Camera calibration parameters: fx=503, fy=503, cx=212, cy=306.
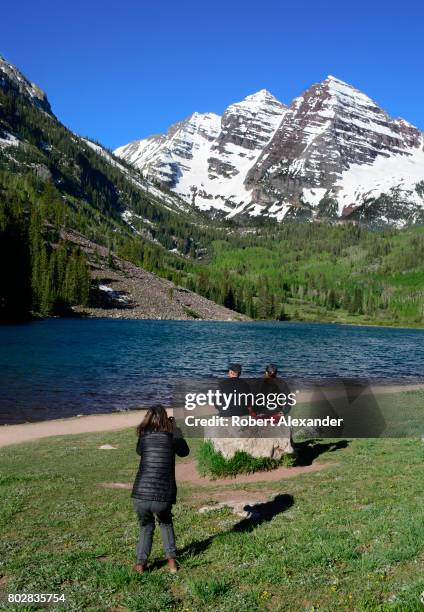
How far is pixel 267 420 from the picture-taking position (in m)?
20.5

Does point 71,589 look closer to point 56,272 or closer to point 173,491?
point 173,491

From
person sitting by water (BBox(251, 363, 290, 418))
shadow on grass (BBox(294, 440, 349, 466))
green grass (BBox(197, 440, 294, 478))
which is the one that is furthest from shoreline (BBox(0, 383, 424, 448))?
person sitting by water (BBox(251, 363, 290, 418))

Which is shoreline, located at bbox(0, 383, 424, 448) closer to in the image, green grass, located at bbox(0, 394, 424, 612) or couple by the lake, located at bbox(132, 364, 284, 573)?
green grass, located at bbox(0, 394, 424, 612)

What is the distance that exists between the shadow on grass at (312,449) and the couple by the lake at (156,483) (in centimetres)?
1112

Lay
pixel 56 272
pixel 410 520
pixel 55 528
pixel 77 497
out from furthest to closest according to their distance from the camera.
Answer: pixel 56 272 → pixel 77 497 → pixel 55 528 → pixel 410 520

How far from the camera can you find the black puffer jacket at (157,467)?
1128 cm

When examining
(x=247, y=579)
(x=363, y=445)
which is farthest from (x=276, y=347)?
(x=247, y=579)

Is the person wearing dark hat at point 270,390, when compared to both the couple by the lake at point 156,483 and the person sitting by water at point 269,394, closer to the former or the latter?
the person sitting by water at point 269,394

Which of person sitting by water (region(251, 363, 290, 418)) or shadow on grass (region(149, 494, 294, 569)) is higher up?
person sitting by water (region(251, 363, 290, 418))

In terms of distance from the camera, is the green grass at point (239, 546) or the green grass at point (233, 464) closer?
the green grass at point (239, 546)

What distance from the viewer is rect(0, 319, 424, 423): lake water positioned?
46.5 metres

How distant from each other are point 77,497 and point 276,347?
9404 cm

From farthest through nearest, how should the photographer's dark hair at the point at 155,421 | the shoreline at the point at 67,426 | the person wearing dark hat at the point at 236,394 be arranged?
1. the shoreline at the point at 67,426
2. the person wearing dark hat at the point at 236,394
3. the photographer's dark hair at the point at 155,421

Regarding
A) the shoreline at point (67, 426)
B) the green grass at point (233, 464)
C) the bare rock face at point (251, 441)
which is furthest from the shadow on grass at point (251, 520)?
the shoreline at point (67, 426)
